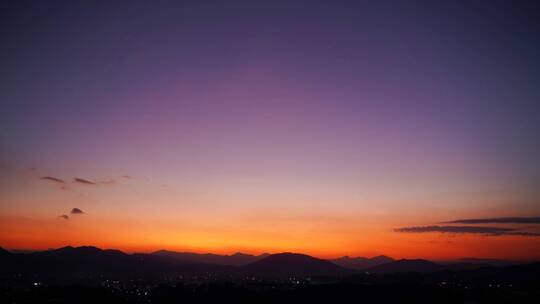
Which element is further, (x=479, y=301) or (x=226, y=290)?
(x=226, y=290)

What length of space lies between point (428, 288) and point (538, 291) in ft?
80.0

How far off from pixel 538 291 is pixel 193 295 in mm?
74701

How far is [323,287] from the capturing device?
91125mm

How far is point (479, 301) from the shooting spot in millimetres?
82688

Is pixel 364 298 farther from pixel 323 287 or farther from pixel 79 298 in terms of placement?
pixel 79 298

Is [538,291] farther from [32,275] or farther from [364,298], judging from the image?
[32,275]

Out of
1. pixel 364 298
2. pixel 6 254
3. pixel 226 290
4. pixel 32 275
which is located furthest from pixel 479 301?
pixel 6 254

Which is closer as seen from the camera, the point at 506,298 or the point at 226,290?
the point at 506,298

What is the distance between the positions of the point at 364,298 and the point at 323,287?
1249 centimetres

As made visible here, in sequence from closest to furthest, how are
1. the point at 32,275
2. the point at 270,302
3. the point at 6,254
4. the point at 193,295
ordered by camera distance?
the point at 270,302, the point at 193,295, the point at 32,275, the point at 6,254

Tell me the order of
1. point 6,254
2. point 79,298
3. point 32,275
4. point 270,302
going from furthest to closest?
point 6,254 → point 32,275 → point 270,302 → point 79,298

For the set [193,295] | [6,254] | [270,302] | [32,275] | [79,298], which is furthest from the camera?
[6,254]

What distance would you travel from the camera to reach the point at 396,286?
91.3 metres

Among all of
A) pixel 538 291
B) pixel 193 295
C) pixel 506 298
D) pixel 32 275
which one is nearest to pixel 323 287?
pixel 193 295
